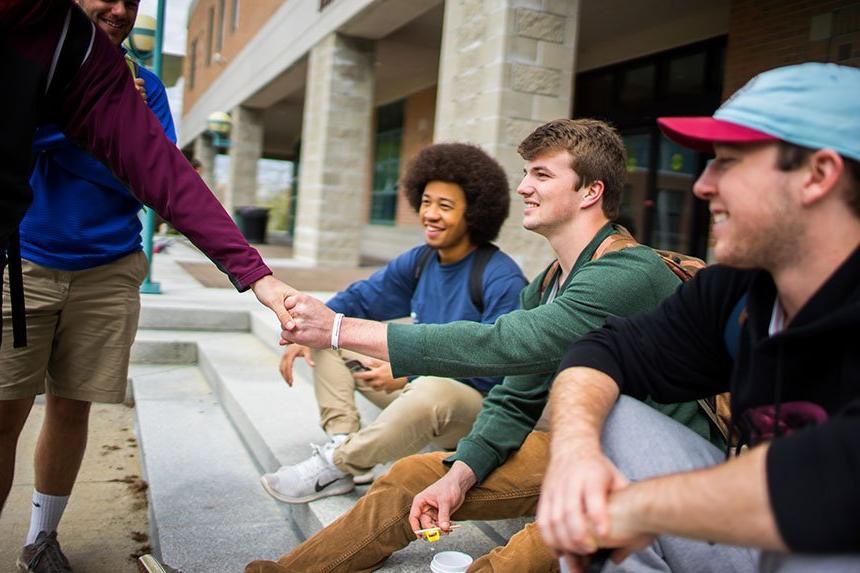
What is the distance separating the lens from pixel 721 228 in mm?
1489

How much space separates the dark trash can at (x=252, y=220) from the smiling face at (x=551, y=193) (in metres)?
17.1

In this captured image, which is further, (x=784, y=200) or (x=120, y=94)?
(x=120, y=94)

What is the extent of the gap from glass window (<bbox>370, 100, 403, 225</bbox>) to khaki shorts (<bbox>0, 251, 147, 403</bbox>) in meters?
14.3

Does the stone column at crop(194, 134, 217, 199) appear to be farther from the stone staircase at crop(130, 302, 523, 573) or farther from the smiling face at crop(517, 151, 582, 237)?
the smiling face at crop(517, 151, 582, 237)

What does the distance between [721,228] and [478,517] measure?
1.23m

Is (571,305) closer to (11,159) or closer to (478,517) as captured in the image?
(478,517)

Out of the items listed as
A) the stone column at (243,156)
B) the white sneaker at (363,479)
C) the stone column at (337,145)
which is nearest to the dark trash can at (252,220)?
the stone column at (243,156)

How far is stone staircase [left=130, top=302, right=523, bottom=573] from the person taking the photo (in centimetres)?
282

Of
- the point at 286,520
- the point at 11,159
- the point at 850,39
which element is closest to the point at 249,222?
the point at 850,39

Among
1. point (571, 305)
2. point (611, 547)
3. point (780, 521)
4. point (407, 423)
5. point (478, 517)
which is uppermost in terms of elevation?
point (571, 305)

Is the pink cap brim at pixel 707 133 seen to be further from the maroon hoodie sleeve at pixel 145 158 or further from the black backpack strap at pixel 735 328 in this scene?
the maroon hoodie sleeve at pixel 145 158

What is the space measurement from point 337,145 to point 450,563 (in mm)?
10666

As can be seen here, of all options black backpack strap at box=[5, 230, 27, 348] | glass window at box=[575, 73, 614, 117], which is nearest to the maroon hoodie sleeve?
black backpack strap at box=[5, 230, 27, 348]

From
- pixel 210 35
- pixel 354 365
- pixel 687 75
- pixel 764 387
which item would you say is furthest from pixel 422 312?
pixel 210 35
